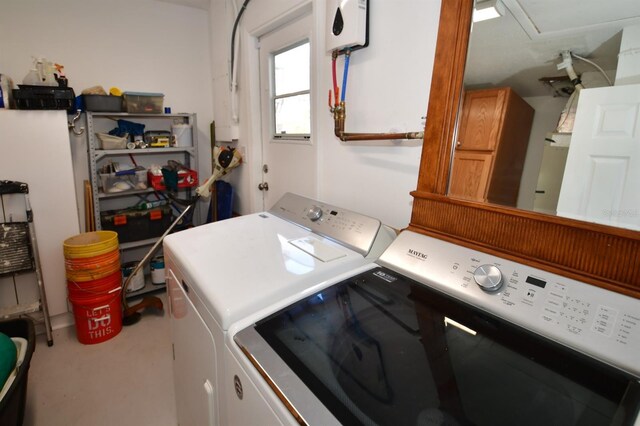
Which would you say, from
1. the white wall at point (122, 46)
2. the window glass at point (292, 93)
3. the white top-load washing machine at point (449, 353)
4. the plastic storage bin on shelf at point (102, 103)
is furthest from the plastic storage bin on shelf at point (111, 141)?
the white top-load washing machine at point (449, 353)

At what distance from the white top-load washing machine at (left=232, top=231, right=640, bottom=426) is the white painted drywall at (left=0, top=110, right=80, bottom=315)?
214 centimetres

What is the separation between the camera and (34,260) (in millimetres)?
2082

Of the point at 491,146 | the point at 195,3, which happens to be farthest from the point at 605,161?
the point at 195,3

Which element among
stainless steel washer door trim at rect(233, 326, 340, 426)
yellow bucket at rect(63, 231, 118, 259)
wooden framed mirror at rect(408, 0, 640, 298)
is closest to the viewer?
stainless steel washer door trim at rect(233, 326, 340, 426)

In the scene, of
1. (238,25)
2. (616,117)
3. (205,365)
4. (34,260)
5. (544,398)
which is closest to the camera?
(544,398)

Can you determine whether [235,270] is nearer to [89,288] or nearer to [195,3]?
Result: [89,288]

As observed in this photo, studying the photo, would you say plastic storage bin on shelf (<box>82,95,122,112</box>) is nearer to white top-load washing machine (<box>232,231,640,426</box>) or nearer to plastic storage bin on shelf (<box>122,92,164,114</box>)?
plastic storage bin on shelf (<box>122,92,164,114</box>)

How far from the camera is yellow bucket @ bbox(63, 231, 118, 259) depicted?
2.01 meters

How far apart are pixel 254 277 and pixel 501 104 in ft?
2.94

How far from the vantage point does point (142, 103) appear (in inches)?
100

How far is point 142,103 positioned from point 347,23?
195 cm

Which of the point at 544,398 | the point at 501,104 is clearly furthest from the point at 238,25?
the point at 544,398

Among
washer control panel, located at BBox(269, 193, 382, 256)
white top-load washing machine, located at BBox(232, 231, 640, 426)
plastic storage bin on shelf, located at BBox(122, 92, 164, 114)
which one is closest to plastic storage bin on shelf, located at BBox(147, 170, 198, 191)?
plastic storage bin on shelf, located at BBox(122, 92, 164, 114)

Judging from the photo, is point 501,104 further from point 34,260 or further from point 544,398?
point 34,260
